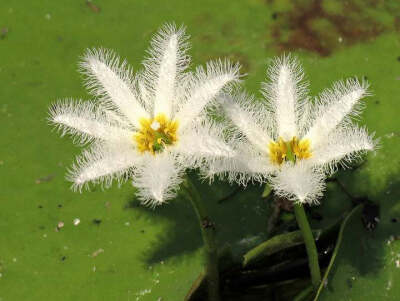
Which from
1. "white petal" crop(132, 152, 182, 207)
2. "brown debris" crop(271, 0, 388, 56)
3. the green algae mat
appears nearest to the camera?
"white petal" crop(132, 152, 182, 207)

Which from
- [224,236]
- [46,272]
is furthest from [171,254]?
[46,272]

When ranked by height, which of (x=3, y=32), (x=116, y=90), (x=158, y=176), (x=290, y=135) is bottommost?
(x=158, y=176)

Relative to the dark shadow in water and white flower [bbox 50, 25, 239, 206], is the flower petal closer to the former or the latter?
white flower [bbox 50, 25, 239, 206]

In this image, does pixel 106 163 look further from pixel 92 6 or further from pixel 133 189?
pixel 92 6

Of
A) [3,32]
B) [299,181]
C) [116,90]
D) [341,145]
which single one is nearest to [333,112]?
[341,145]

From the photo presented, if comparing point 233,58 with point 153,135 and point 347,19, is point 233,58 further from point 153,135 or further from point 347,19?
point 153,135

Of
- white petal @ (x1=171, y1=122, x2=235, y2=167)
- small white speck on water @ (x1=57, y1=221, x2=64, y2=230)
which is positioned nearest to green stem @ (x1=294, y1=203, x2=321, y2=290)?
white petal @ (x1=171, y1=122, x2=235, y2=167)
